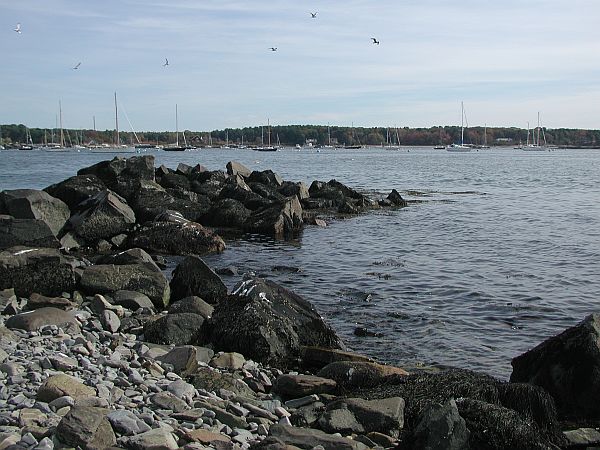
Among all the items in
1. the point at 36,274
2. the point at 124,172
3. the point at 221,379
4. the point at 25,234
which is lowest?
the point at 221,379

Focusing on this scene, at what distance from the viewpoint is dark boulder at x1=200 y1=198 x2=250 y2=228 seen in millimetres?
23031

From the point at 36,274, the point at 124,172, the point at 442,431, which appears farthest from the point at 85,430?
the point at 124,172

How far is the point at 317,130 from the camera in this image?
177m

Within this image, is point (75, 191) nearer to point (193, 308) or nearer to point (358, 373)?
point (193, 308)

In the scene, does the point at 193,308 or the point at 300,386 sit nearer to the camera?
the point at 300,386

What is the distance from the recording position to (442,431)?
5609mm

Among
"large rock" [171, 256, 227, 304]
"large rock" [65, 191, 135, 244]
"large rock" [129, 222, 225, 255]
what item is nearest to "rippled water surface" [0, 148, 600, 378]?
"large rock" [129, 222, 225, 255]

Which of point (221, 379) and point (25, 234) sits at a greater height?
point (25, 234)

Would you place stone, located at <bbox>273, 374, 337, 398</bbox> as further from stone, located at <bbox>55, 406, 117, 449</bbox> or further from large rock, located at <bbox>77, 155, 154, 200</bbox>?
large rock, located at <bbox>77, 155, 154, 200</bbox>

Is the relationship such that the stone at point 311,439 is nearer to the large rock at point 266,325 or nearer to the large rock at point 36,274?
the large rock at point 266,325

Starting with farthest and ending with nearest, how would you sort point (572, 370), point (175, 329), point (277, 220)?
point (277, 220) < point (175, 329) < point (572, 370)

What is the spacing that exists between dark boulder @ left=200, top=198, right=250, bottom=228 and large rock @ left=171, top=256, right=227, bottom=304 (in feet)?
36.6

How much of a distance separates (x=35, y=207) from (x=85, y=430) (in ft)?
47.5

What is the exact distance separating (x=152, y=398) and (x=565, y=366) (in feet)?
15.8
